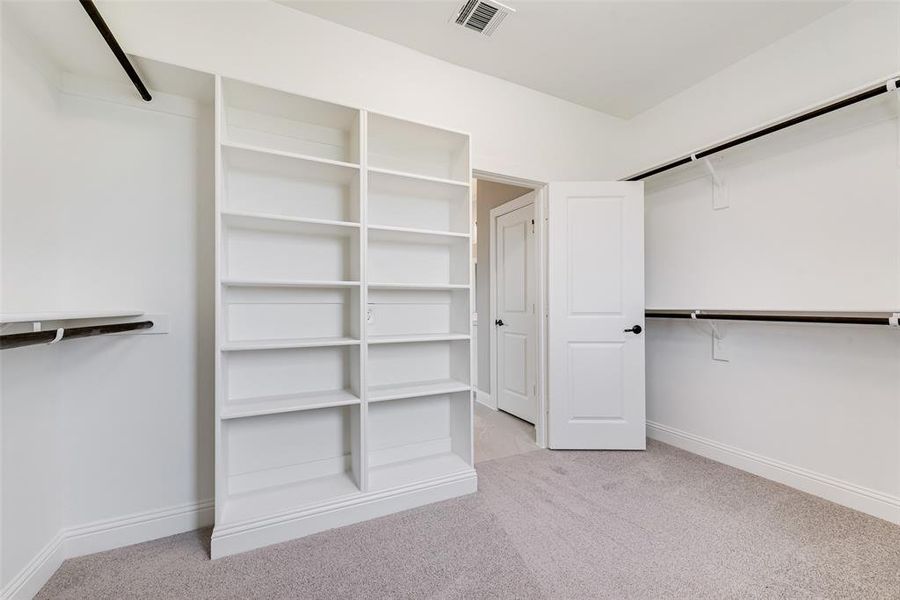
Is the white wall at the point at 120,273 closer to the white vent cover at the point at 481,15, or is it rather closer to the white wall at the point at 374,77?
the white wall at the point at 374,77

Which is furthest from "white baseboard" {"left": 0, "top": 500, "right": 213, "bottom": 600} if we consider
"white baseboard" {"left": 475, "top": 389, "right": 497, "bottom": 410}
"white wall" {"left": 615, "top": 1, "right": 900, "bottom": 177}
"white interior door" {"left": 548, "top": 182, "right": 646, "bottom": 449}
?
"white wall" {"left": 615, "top": 1, "right": 900, "bottom": 177}

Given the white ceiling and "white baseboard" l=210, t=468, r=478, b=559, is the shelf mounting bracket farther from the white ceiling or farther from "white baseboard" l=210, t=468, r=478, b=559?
"white baseboard" l=210, t=468, r=478, b=559

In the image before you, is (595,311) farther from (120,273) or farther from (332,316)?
(120,273)

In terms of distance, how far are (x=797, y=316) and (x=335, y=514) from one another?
2609mm

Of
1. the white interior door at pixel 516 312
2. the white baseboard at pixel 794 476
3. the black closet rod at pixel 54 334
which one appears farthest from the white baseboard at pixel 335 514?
the white baseboard at pixel 794 476

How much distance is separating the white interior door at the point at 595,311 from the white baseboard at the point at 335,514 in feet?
3.45

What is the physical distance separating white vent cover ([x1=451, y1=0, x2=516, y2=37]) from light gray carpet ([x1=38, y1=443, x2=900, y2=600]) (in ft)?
9.18

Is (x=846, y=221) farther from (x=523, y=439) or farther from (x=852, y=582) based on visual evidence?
(x=523, y=439)

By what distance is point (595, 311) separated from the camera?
2.71 metres

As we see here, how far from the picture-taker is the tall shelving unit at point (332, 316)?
1.73m

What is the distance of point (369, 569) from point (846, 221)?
3.00 meters

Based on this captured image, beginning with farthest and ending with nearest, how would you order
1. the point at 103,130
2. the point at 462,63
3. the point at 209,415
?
the point at 462,63 → the point at 209,415 → the point at 103,130

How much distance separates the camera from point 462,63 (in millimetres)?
2436

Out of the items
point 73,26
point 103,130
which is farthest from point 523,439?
point 73,26
